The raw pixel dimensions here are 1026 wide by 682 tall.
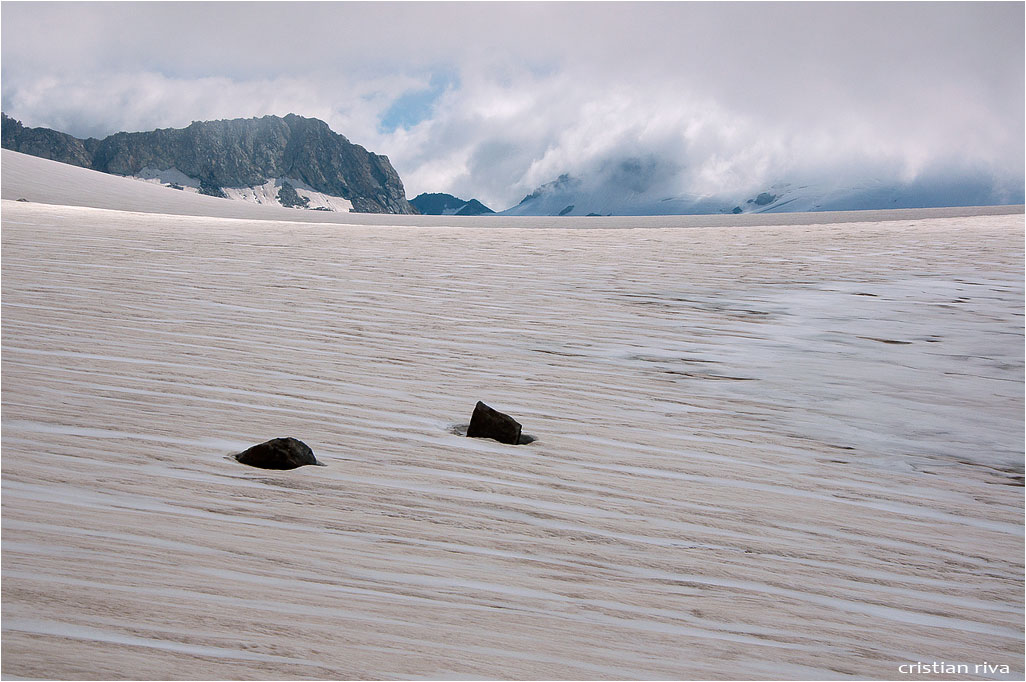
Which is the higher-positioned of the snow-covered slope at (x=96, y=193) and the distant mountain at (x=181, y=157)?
the distant mountain at (x=181, y=157)

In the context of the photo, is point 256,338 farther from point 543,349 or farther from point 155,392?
point 543,349

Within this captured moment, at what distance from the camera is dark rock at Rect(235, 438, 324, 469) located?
203 cm

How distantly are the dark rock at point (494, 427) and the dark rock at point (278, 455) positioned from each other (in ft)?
1.69

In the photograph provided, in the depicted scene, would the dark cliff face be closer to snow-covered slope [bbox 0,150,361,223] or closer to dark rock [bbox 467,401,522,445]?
snow-covered slope [bbox 0,150,361,223]

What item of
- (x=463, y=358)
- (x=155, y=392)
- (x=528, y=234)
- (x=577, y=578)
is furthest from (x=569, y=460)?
(x=528, y=234)

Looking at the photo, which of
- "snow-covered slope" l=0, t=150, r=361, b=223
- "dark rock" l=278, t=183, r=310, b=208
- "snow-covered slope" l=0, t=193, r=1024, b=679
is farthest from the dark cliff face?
"snow-covered slope" l=0, t=193, r=1024, b=679

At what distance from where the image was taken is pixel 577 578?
1581 millimetres

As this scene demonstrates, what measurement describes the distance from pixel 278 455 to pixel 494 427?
2.17ft

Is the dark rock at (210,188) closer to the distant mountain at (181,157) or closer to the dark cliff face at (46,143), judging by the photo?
the distant mountain at (181,157)

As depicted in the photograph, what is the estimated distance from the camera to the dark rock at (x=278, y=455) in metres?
2.03

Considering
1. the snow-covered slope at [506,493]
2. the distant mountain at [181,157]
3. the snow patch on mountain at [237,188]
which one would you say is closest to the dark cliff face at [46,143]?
the distant mountain at [181,157]

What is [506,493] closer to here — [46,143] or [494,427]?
[494,427]

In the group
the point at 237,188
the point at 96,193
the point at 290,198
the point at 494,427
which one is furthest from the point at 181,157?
the point at 494,427

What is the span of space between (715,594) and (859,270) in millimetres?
5440
